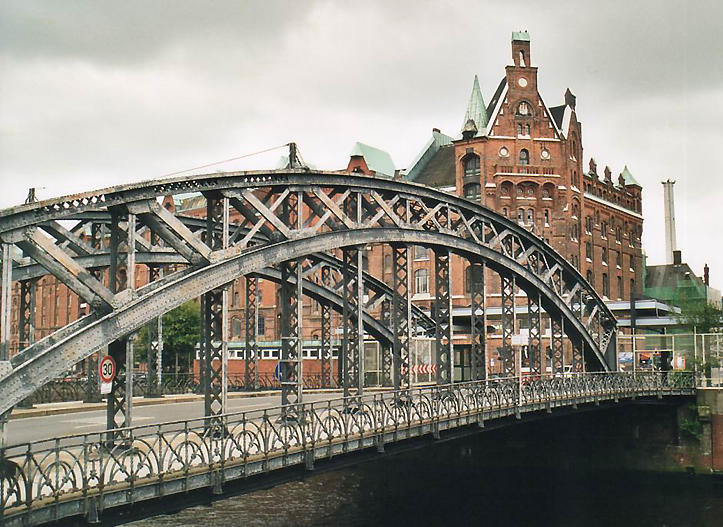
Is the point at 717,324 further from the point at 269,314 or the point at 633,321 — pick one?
the point at 269,314

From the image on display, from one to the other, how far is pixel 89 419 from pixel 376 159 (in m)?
61.0

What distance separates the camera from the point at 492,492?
39.7m

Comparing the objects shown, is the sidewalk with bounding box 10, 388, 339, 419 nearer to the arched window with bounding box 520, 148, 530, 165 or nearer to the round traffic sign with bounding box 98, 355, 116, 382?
the round traffic sign with bounding box 98, 355, 116, 382

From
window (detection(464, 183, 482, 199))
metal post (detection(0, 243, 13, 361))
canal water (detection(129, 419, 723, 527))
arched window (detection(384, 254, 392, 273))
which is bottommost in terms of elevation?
canal water (detection(129, 419, 723, 527))

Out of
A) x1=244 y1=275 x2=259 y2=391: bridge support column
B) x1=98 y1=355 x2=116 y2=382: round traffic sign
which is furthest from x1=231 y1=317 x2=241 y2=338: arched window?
x1=98 y1=355 x2=116 y2=382: round traffic sign

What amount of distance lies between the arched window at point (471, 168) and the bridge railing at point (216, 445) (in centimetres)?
3575

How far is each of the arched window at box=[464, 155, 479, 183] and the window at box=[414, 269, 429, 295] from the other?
860cm

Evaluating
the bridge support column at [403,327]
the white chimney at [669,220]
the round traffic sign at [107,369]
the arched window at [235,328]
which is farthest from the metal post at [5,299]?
the white chimney at [669,220]

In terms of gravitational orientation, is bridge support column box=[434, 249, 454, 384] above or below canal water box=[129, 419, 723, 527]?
above

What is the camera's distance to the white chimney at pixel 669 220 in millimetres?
115500

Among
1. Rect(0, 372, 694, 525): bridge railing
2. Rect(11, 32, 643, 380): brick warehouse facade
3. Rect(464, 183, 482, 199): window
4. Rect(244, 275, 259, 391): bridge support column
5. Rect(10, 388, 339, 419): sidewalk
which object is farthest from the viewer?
Rect(464, 183, 482, 199): window

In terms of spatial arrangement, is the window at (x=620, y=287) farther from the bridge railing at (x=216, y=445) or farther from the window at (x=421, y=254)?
the bridge railing at (x=216, y=445)

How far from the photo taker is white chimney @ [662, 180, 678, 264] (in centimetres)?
11550

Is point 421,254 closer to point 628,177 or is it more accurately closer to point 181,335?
point 181,335
